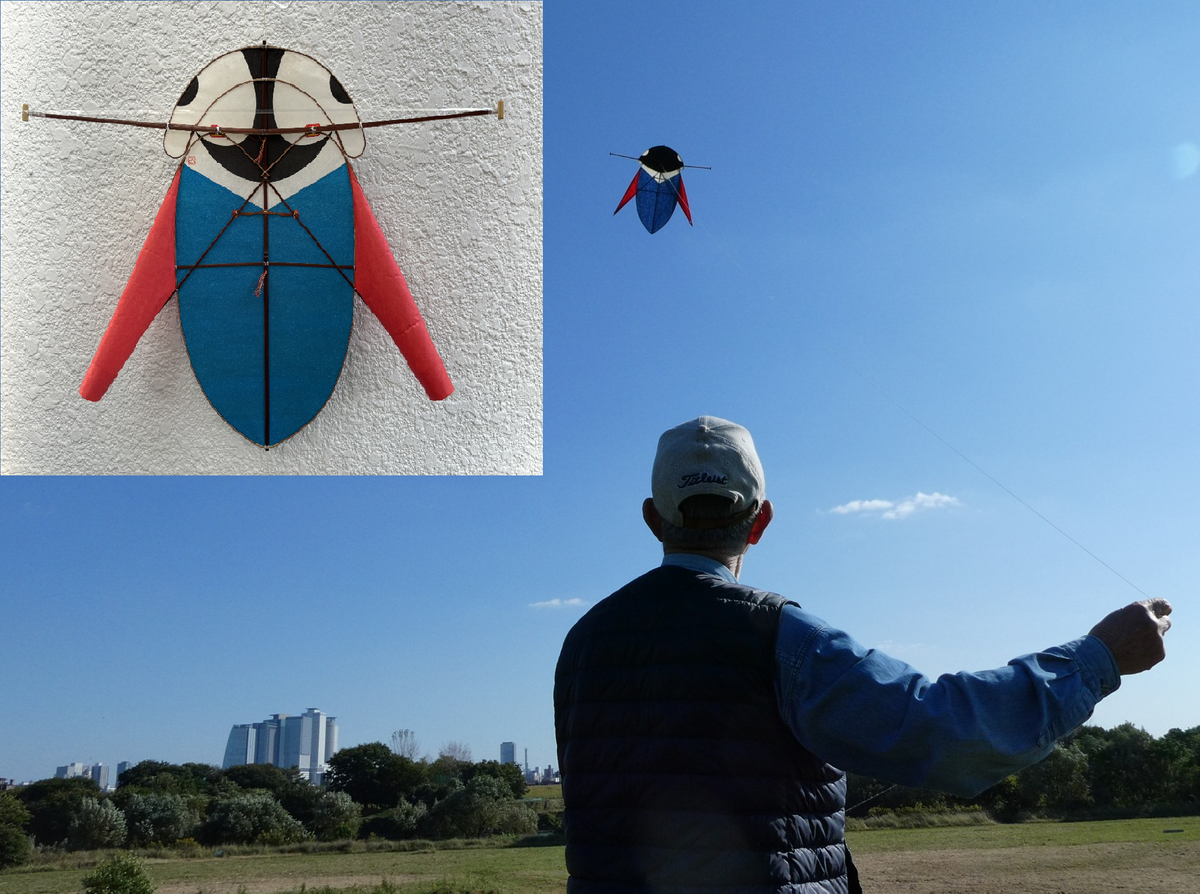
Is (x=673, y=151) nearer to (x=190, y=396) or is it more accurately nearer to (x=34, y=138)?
(x=190, y=396)

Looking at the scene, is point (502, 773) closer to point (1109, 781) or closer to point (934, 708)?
point (1109, 781)

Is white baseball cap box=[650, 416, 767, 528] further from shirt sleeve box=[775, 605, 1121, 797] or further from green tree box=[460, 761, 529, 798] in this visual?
green tree box=[460, 761, 529, 798]

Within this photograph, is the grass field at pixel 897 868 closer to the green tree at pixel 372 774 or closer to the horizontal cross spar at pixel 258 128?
the green tree at pixel 372 774

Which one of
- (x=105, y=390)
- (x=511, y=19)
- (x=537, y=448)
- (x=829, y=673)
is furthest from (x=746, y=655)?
(x=511, y=19)

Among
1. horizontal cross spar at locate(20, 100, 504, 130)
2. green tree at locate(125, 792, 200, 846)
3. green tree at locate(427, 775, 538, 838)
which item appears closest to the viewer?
horizontal cross spar at locate(20, 100, 504, 130)

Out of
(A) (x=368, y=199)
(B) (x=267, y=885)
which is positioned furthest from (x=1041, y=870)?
(A) (x=368, y=199)

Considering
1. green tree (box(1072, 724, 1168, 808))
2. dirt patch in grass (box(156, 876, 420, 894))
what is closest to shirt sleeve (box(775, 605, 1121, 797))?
dirt patch in grass (box(156, 876, 420, 894))
